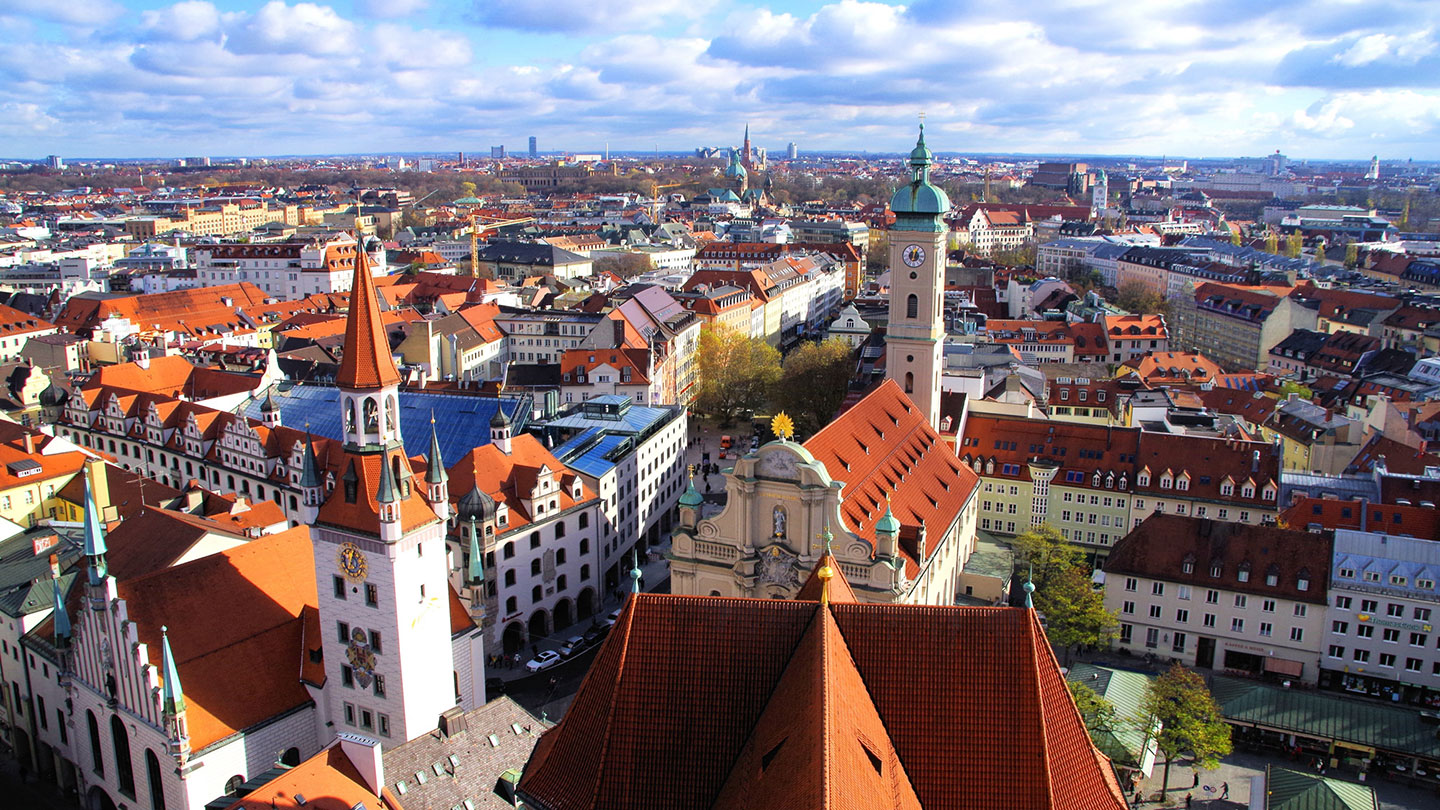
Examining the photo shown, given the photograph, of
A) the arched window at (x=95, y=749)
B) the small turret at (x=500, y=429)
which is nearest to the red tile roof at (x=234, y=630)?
the arched window at (x=95, y=749)

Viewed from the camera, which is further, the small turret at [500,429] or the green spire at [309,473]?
the small turret at [500,429]

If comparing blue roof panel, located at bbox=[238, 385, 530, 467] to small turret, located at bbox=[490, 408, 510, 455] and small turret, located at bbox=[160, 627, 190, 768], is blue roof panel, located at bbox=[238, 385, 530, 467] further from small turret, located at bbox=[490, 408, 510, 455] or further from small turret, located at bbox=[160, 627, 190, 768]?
small turret, located at bbox=[160, 627, 190, 768]

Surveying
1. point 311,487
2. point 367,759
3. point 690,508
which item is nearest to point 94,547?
point 311,487

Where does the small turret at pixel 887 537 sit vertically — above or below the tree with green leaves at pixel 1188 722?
above

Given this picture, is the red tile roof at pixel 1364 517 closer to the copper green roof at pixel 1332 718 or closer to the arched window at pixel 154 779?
the copper green roof at pixel 1332 718

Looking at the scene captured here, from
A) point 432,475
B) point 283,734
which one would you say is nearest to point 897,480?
point 432,475
